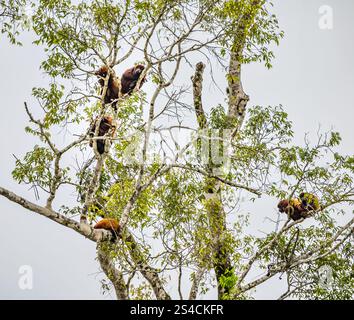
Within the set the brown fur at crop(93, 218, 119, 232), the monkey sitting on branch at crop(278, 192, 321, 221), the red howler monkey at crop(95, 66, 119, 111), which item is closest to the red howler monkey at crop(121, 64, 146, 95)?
the red howler monkey at crop(95, 66, 119, 111)

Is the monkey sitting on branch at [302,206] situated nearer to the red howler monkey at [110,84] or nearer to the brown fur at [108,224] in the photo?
the brown fur at [108,224]

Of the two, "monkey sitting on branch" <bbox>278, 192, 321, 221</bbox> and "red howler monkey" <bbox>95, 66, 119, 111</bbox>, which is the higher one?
"red howler monkey" <bbox>95, 66, 119, 111</bbox>

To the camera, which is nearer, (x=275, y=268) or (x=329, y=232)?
(x=275, y=268)

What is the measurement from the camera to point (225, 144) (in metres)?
10.6

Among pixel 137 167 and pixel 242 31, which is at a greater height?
pixel 242 31

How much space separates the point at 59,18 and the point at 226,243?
15.1 ft

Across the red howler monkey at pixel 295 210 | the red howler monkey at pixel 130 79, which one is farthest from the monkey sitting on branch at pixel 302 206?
the red howler monkey at pixel 130 79

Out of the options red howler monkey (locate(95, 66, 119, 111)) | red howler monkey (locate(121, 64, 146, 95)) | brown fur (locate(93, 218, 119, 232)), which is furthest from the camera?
red howler monkey (locate(121, 64, 146, 95))

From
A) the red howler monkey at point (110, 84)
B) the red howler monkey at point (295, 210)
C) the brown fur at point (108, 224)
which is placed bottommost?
the brown fur at point (108, 224)

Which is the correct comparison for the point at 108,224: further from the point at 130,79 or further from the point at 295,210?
the point at 295,210

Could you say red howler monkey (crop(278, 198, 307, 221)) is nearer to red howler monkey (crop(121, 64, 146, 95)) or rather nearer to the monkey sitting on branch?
the monkey sitting on branch
